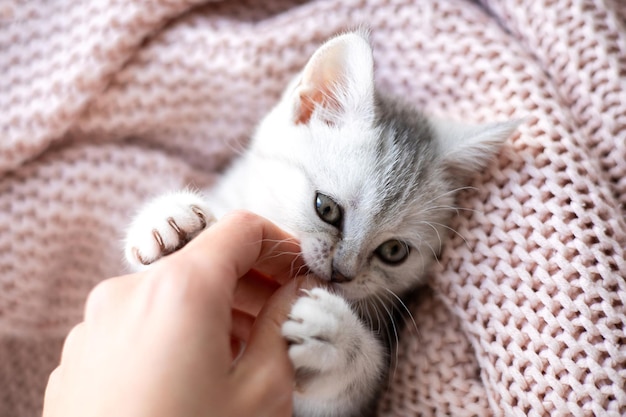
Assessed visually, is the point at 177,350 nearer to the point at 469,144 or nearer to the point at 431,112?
the point at 469,144

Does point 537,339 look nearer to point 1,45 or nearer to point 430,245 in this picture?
point 430,245

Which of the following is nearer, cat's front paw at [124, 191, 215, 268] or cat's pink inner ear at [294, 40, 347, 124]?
cat's front paw at [124, 191, 215, 268]

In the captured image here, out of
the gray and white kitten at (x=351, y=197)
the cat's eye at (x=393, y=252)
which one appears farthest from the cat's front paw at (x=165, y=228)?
the cat's eye at (x=393, y=252)

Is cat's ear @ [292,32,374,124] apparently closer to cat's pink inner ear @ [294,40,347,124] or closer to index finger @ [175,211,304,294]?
cat's pink inner ear @ [294,40,347,124]

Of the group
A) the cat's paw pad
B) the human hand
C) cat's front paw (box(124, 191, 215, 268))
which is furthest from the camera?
cat's front paw (box(124, 191, 215, 268))

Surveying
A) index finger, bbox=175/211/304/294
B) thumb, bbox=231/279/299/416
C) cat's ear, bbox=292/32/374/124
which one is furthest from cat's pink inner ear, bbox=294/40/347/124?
thumb, bbox=231/279/299/416

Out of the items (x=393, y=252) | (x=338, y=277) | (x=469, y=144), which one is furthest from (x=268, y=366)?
(x=469, y=144)

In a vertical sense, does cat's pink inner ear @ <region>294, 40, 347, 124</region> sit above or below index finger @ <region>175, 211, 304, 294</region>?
above
